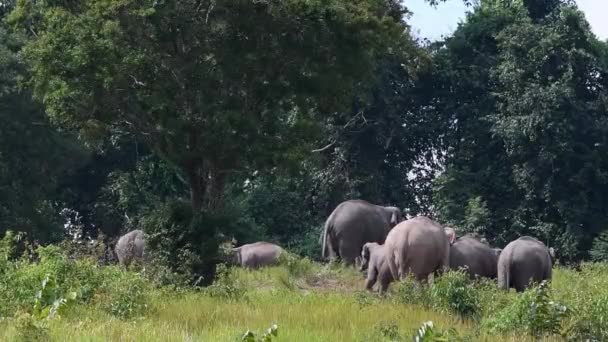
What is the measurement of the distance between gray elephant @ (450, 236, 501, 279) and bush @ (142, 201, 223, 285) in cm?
405

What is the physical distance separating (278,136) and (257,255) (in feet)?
16.3

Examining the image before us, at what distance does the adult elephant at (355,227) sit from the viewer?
21.5 metres

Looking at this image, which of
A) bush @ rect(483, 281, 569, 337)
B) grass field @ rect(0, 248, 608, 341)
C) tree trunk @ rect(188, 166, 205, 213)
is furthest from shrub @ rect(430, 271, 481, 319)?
tree trunk @ rect(188, 166, 205, 213)

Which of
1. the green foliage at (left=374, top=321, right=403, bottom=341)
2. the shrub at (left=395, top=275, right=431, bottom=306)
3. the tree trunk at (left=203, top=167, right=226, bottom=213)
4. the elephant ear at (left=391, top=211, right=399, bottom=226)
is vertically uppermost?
the tree trunk at (left=203, top=167, right=226, bottom=213)

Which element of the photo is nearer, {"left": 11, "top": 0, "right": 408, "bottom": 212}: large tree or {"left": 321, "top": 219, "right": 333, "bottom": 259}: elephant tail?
{"left": 11, "top": 0, "right": 408, "bottom": 212}: large tree

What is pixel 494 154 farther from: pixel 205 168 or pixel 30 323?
pixel 30 323

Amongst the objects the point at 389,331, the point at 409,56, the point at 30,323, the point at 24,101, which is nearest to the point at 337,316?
the point at 389,331

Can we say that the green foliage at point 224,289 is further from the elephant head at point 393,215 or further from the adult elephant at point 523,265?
the elephant head at point 393,215

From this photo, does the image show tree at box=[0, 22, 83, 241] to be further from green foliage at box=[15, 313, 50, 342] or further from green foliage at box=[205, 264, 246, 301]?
green foliage at box=[15, 313, 50, 342]

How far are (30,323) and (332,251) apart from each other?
13.0m

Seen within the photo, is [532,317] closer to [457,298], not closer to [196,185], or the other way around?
[457,298]

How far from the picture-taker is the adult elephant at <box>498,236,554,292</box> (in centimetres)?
1698

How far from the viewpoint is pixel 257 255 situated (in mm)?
21750

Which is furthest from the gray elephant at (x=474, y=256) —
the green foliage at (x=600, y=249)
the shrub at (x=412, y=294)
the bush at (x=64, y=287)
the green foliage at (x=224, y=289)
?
the green foliage at (x=600, y=249)
